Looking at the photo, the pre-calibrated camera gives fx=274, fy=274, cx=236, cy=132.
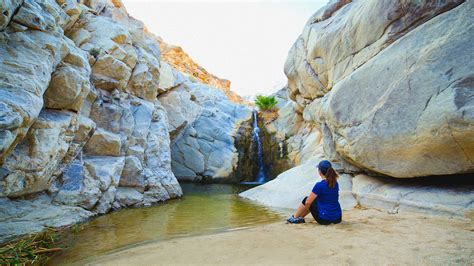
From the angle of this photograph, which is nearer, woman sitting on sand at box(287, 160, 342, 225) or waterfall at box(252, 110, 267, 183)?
woman sitting on sand at box(287, 160, 342, 225)

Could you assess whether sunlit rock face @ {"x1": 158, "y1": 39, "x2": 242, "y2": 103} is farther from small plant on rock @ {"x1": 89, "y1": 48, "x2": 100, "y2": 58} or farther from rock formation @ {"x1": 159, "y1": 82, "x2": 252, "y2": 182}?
small plant on rock @ {"x1": 89, "y1": 48, "x2": 100, "y2": 58}

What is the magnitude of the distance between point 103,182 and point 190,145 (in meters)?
10.3

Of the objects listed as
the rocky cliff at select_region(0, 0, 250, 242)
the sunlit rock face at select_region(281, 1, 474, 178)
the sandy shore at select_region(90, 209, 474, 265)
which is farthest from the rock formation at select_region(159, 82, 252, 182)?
the sandy shore at select_region(90, 209, 474, 265)

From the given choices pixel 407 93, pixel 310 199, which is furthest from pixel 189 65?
pixel 310 199

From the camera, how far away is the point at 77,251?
15.4ft

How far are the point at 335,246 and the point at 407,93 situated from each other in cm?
432

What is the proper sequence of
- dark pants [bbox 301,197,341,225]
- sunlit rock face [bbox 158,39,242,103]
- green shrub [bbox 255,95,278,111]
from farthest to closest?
sunlit rock face [bbox 158,39,242,103], green shrub [bbox 255,95,278,111], dark pants [bbox 301,197,341,225]

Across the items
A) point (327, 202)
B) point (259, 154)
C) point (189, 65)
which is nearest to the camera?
point (327, 202)

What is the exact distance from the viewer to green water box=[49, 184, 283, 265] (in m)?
4.88

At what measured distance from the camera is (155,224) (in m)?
6.75

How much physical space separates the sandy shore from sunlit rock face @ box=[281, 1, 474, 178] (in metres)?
1.44

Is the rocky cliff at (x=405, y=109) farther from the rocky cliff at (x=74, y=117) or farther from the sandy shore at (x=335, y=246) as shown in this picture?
the rocky cliff at (x=74, y=117)

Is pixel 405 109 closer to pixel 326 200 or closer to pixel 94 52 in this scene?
pixel 326 200

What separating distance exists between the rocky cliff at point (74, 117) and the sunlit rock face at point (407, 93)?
7.25 meters
